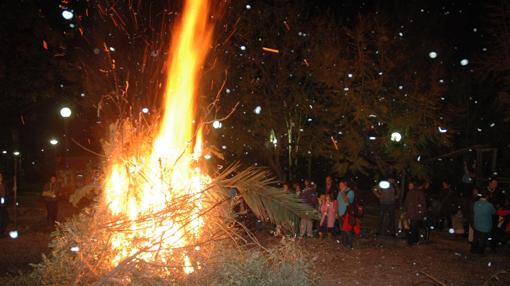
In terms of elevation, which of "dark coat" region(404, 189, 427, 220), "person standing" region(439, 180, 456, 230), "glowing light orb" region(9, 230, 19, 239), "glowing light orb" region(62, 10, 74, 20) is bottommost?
"glowing light orb" region(9, 230, 19, 239)

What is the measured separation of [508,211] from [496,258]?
174 centimetres

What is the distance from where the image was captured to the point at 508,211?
1284 cm

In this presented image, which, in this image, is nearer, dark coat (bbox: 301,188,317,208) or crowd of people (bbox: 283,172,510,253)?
crowd of people (bbox: 283,172,510,253)

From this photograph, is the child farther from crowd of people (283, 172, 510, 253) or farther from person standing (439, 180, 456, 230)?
person standing (439, 180, 456, 230)

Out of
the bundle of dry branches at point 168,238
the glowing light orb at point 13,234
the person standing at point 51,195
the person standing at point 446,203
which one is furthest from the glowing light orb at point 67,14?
the person standing at point 446,203

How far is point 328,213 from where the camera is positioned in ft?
46.5

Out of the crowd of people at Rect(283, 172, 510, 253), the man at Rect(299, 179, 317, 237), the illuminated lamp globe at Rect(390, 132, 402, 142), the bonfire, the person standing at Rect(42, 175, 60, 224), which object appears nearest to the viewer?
the bonfire

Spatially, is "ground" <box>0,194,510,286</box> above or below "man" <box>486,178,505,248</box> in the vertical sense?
below

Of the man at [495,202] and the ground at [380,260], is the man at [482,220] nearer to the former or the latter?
the ground at [380,260]

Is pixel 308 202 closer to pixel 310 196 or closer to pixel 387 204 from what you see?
pixel 310 196

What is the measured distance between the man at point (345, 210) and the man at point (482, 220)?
→ 110 inches

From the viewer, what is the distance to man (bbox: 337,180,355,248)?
1284cm

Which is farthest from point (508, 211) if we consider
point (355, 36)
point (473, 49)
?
point (473, 49)

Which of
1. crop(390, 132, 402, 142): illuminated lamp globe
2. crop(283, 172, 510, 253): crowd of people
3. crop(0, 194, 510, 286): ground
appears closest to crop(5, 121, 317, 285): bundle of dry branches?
crop(0, 194, 510, 286): ground
